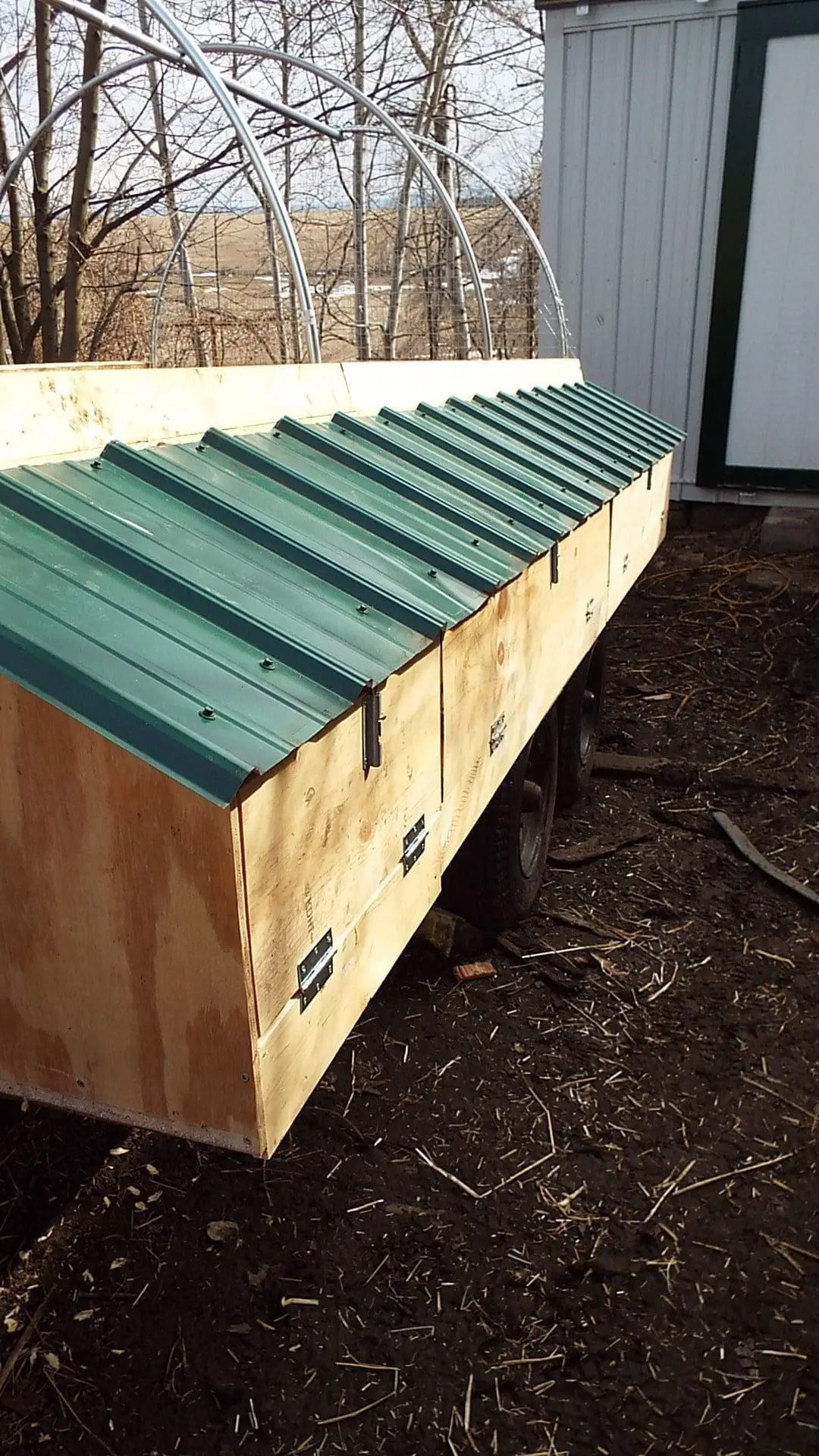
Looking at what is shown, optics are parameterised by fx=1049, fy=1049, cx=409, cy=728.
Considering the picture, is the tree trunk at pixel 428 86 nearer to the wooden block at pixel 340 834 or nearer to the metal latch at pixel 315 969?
the wooden block at pixel 340 834

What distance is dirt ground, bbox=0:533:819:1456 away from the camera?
2.37 meters

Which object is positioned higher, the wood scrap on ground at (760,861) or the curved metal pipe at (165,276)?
the curved metal pipe at (165,276)

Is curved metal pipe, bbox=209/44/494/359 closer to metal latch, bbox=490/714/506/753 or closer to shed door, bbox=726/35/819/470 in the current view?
metal latch, bbox=490/714/506/753

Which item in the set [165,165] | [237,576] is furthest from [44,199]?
Result: [237,576]

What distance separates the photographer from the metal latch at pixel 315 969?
1.84 m

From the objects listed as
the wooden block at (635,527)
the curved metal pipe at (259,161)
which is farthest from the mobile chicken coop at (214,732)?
the wooden block at (635,527)

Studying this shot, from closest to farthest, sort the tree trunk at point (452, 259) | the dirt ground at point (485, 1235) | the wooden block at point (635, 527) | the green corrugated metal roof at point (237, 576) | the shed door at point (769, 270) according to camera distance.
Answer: the green corrugated metal roof at point (237, 576) < the dirt ground at point (485, 1235) < the wooden block at point (635, 527) < the shed door at point (769, 270) < the tree trunk at point (452, 259)

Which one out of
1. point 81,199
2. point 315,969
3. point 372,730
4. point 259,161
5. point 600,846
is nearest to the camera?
point 315,969

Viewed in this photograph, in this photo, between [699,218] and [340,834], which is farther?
[699,218]

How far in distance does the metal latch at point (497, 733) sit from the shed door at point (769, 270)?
7.57 metres

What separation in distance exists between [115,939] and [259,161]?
3250 millimetres

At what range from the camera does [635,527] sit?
553cm

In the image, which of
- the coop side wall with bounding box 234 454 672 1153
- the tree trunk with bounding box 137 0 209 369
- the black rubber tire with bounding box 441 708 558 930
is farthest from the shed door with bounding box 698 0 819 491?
the coop side wall with bounding box 234 454 672 1153

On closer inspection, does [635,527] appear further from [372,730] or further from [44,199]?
[44,199]
